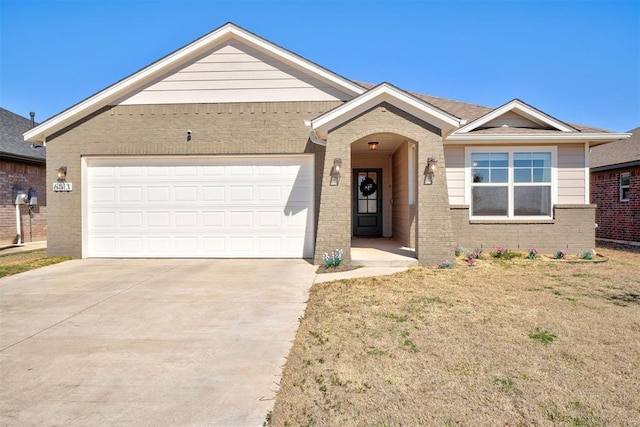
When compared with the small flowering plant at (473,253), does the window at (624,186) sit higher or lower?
higher

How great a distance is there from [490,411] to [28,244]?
1637 cm

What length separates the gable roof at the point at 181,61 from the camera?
30.7 ft

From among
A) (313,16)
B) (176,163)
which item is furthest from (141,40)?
(313,16)

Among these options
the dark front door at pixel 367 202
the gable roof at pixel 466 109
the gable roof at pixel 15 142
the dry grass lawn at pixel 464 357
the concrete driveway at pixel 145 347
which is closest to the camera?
the dry grass lawn at pixel 464 357

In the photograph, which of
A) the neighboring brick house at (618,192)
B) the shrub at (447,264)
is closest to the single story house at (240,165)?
the shrub at (447,264)

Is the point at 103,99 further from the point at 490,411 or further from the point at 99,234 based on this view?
the point at 490,411

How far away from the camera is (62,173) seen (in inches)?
374

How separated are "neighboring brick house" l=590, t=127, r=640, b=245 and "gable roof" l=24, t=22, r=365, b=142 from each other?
10699 millimetres

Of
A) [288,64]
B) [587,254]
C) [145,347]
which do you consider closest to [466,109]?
[587,254]

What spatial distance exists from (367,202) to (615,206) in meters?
9.35

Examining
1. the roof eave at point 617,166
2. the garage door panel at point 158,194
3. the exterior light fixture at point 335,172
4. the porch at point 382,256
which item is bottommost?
the porch at point 382,256

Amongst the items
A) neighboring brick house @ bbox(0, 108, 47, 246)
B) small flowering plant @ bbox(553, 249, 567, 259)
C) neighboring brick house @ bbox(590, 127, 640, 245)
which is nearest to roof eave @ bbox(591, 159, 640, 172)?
neighboring brick house @ bbox(590, 127, 640, 245)

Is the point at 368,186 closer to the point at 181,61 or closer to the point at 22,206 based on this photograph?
the point at 181,61

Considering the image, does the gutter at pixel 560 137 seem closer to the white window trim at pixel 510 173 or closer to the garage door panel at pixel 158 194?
the white window trim at pixel 510 173
